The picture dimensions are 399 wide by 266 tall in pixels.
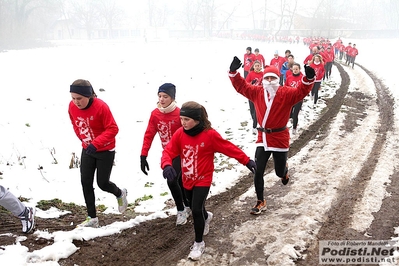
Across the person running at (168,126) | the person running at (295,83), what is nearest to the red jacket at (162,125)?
the person running at (168,126)

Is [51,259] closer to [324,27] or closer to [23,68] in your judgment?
[23,68]

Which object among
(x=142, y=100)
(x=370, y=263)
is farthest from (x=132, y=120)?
(x=370, y=263)

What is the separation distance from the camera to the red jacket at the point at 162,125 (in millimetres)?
4961

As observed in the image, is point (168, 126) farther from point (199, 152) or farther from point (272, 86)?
point (272, 86)

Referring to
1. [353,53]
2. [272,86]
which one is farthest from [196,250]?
[353,53]

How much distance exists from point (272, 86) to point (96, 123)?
2.53m

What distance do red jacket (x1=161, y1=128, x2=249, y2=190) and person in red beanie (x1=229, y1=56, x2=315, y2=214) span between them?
3.56ft

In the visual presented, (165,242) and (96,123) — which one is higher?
(96,123)

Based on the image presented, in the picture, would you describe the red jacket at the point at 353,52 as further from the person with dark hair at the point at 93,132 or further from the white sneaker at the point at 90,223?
the white sneaker at the point at 90,223

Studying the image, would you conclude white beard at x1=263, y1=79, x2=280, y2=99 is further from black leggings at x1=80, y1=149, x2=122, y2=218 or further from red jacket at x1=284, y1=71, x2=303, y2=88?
red jacket at x1=284, y1=71, x2=303, y2=88

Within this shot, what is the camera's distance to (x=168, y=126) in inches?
197

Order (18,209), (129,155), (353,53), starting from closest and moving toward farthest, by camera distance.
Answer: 1. (18,209)
2. (129,155)
3. (353,53)

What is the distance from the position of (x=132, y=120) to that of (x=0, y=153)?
4.48 m

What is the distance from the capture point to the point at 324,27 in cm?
7600
